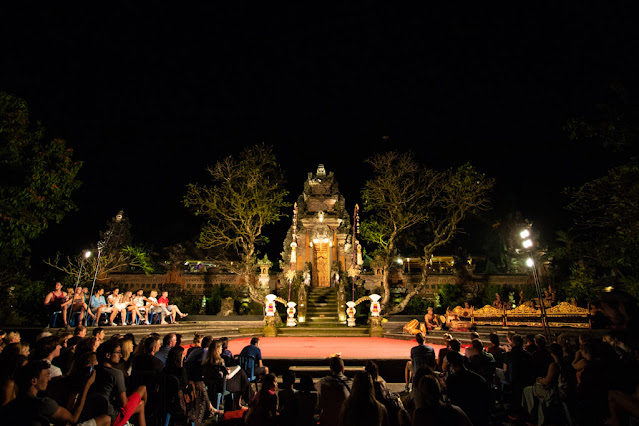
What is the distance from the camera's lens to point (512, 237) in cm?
3262

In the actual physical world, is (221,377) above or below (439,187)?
below

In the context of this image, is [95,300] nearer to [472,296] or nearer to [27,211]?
[27,211]

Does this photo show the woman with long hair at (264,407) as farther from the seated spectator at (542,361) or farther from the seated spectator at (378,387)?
the seated spectator at (542,361)

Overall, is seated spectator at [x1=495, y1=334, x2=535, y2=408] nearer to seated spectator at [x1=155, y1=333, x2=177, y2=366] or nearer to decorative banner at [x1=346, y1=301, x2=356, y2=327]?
seated spectator at [x1=155, y1=333, x2=177, y2=366]

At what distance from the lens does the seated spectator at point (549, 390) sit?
417 centimetres

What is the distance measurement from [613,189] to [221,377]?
14226 mm

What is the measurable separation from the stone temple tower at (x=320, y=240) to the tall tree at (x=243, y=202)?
3.14m

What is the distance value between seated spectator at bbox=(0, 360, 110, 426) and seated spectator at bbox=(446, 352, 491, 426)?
3.82 meters

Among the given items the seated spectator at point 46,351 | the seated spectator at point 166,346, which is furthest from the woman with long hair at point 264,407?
the seated spectator at point 46,351

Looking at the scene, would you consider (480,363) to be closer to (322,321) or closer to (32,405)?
(32,405)

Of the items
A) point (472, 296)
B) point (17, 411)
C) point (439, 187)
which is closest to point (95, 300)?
point (17, 411)

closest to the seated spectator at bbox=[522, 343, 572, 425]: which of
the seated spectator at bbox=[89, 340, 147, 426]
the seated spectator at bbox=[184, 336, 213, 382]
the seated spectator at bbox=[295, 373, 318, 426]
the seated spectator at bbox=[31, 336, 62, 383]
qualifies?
the seated spectator at bbox=[295, 373, 318, 426]

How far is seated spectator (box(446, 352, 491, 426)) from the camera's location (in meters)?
3.28

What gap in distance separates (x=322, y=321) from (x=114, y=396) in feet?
43.1
